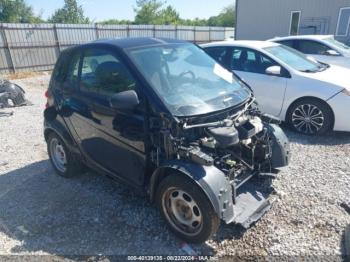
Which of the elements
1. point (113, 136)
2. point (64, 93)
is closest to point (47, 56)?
point (64, 93)

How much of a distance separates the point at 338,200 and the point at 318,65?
11.1 feet

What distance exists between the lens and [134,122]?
2.81 m

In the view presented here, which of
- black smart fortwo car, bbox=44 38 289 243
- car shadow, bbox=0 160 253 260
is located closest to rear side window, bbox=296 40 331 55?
black smart fortwo car, bbox=44 38 289 243

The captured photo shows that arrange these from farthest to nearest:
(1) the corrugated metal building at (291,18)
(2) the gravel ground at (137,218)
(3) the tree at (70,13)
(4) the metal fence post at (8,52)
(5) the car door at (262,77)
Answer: (3) the tree at (70,13) → (1) the corrugated metal building at (291,18) → (4) the metal fence post at (8,52) → (5) the car door at (262,77) → (2) the gravel ground at (137,218)

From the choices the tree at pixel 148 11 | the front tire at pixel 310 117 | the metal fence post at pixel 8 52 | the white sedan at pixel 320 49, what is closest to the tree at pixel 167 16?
the tree at pixel 148 11

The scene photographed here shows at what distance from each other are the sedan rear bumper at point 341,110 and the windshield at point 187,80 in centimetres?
227

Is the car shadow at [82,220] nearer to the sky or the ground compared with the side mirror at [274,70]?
nearer to the ground

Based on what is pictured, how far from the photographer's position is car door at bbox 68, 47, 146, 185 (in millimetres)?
2877

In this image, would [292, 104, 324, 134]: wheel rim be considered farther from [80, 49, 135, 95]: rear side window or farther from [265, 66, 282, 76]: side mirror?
[80, 49, 135, 95]: rear side window

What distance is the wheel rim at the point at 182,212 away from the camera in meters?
2.60

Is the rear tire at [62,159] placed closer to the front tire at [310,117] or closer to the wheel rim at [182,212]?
the wheel rim at [182,212]

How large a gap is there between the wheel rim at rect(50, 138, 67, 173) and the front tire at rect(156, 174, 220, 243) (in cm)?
191

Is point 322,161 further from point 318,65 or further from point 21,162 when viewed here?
point 21,162

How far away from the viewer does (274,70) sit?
517 centimetres
